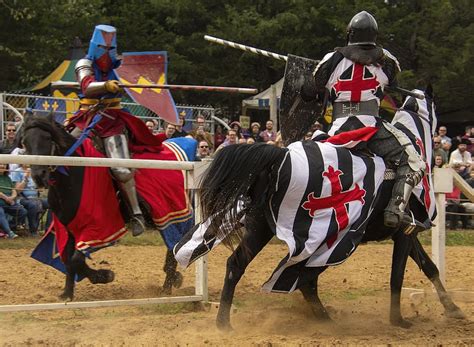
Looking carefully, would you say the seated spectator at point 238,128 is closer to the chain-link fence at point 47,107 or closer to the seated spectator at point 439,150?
the chain-link fence at point 47,107

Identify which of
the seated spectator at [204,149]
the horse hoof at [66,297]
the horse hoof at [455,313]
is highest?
the seated spectator at [204,149]

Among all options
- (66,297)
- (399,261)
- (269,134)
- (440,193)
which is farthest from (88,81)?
(269,134)

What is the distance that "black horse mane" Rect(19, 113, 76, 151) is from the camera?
271 inches

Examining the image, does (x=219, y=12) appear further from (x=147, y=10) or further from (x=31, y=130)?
(x=31, y=130)

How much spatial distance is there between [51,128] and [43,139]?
13cm

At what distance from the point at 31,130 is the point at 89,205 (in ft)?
2.57

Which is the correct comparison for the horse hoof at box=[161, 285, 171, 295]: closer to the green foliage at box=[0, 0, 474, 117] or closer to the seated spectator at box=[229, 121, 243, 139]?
the seated spectator at box=[229, 121, 243, 139]

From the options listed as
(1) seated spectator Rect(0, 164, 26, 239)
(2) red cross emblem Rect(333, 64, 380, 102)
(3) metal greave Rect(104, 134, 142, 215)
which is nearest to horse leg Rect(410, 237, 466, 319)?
(2) red cross emblem Rect(333, 64, 380, 102)

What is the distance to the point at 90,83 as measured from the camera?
698 cm

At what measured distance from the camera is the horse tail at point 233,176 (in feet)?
18.2

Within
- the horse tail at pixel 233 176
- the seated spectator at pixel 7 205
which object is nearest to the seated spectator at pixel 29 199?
the seated spectator at pixel 7 205

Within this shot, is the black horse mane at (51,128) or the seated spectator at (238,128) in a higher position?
the black horse mane at (51,128)

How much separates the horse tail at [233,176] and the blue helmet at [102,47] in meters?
2.09

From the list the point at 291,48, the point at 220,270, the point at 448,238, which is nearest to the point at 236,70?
the point at 291,48
